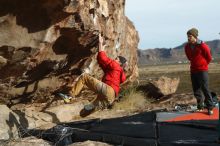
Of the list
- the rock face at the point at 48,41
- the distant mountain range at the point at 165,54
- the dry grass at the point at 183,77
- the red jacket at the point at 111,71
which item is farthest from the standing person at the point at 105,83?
the distant mountain range at the point at 165,54

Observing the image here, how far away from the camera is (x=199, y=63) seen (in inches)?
376

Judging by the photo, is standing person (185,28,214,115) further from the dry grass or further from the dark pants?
the dry grass

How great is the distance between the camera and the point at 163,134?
25.8 feet

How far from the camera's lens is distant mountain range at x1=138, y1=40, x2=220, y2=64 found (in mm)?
173550

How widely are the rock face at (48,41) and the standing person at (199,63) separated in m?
2.40

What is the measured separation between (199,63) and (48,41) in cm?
330

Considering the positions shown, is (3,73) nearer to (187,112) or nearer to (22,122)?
(22,122)

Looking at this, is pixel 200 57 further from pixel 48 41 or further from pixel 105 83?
pixel 48 41

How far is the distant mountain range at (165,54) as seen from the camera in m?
174

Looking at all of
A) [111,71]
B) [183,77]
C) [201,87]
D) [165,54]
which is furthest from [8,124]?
[165,54]

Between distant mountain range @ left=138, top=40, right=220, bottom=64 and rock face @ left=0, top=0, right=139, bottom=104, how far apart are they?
158282 millimetres

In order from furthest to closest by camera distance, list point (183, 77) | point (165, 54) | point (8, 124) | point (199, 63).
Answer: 1. point (165, 54)
2. point (183, 77)
3. point (8, 124)
4. point (199, 63)

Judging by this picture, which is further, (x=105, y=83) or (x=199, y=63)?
(x=105, y=83)

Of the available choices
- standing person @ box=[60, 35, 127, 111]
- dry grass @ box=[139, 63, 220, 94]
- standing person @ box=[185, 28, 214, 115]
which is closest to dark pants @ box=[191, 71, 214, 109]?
standing person @ box=[185, 28, 214, 115]
